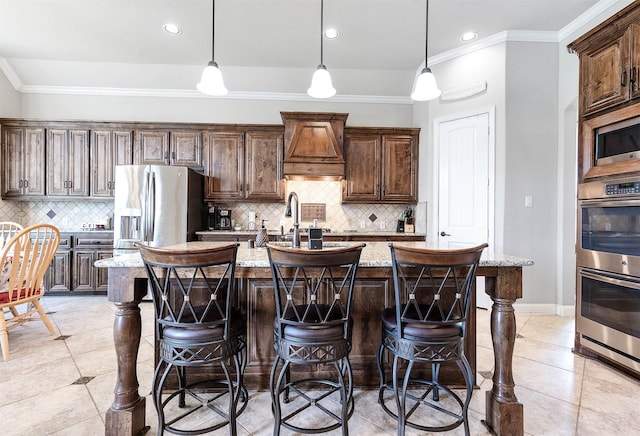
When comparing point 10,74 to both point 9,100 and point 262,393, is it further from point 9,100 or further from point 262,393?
point 262,393

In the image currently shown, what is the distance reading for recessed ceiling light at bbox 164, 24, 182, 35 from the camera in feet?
11.4

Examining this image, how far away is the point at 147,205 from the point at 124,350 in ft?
8.80

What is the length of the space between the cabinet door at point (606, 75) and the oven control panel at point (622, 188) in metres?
0.63

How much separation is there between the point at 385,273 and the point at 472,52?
11.6ft

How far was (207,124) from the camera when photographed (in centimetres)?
436

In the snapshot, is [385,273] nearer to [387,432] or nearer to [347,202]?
[387,432]

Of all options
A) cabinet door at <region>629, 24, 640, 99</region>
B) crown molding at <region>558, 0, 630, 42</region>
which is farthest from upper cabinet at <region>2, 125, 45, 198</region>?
crown molding at <region>558, 0, 630, 42</region>

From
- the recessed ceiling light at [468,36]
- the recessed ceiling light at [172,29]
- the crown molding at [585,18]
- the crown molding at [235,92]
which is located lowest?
the crown molding at [235,92]

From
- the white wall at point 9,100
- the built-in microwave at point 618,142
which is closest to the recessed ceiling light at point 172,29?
the white wall at point 9,100

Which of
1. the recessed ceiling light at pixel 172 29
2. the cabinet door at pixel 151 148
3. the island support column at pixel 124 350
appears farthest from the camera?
the cabinet door at pixel 151 148

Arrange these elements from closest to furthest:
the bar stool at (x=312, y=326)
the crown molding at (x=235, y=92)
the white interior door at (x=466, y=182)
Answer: the bar stool at (x=312, y=326) → the white interior door at (x=466, y=182) → the crown molding at (x=235, y=92)

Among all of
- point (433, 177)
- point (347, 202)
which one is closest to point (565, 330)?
point (433, 177)

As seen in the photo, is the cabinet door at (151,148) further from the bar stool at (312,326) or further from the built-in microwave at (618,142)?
Result: the built-in microwave at (618,142)

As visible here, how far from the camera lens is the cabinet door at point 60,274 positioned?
13.4 feet
